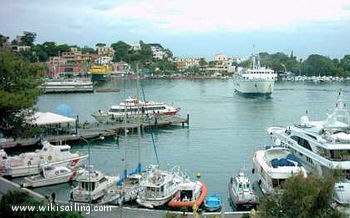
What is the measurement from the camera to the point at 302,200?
1080 cm

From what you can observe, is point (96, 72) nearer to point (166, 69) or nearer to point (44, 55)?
point (44, 55)

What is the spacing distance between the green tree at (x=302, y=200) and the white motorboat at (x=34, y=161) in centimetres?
1537

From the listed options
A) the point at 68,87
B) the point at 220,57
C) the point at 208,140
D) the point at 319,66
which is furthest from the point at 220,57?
the point at 208,140

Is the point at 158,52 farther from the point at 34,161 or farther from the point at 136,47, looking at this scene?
the point at 34,161

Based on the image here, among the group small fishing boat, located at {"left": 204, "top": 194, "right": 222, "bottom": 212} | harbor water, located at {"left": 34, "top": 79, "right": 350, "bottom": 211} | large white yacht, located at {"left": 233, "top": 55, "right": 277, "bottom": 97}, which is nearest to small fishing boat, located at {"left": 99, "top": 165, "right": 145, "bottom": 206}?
harbor water, located at {"left": 34, "top": 79, "right": 350, "bottom": 211}

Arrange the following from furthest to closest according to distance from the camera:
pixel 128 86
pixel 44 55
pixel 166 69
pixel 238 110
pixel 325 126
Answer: pixel 166 69 < pixel 44 55 < pixel 128 86 < pixel 238 110 < pixel 325 126

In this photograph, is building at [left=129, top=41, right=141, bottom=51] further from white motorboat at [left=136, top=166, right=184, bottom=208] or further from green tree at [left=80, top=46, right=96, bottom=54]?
white motorboat at [left=136, top=166, right=184, bottom=208]

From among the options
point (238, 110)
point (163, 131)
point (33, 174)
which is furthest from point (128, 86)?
point (33, 174)

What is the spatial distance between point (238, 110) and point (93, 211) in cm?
4202

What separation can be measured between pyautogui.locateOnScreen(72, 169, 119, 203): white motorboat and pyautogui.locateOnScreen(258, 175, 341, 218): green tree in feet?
32.2

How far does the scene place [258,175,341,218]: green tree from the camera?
10.8m

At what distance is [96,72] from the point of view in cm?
10638

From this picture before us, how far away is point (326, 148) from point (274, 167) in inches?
79.7

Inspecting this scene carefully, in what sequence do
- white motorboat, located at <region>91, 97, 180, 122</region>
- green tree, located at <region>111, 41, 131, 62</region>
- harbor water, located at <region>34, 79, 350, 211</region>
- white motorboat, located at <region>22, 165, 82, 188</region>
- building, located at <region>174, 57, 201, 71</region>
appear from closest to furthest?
white motorboat, located at <region>22, 165, 82, 188</region> < harbor water, located at <region>34, 79, 350, 211</region> < white motorboat, located at <region>91, 97, 180, 122</region> < green tree, located at <region>111, 41, 131, 62</region> < building, located at <region>174, 57, 201, 71</region>
